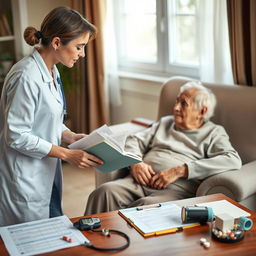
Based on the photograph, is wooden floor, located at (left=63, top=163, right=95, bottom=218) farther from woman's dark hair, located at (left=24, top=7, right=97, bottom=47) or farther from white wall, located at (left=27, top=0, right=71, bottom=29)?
woman's dark hair, located at (left=24, top=7, right=97, bottom=47)

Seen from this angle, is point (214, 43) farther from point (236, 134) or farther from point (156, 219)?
point (156, 219)

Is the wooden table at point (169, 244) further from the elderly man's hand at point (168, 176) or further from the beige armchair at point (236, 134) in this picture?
the elderly man's hand at point (168, 176)

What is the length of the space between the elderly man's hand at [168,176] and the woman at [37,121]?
567 mm

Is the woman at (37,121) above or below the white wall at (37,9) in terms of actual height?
below

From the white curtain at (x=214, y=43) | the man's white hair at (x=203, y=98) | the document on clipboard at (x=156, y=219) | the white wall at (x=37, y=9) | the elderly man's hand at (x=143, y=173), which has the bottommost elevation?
the elderly man's hand at (x=143, y=173)

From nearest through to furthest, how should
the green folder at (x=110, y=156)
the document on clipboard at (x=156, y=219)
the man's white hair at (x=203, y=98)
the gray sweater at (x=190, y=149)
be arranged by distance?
the document on clipboard at (x=156, y=219)
the green folder at (x=110, y=156)
the gray sweater at (x=190, y=149)
the man's white hair at (x=203, y=98)

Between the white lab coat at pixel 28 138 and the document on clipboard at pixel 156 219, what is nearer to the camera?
the document on clipboard at pixel 156 219

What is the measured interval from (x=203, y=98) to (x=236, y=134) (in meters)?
0.28

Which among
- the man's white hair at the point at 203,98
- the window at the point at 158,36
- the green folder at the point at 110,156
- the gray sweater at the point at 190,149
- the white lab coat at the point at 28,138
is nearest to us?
the white lab coat at the point at 28,138

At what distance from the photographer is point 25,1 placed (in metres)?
4.30

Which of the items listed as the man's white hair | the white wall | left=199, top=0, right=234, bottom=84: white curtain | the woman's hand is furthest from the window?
the woman's hand

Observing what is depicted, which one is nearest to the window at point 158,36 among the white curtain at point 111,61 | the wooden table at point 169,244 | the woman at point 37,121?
the white curtain at point 111,61

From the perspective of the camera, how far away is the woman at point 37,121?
204 centimetres

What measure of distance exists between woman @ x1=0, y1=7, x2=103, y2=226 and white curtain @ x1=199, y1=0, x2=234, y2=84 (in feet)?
4.16
